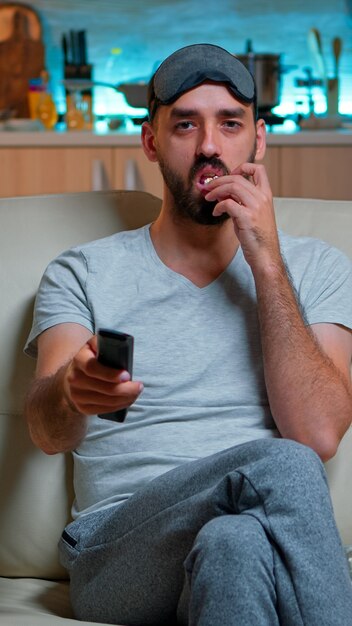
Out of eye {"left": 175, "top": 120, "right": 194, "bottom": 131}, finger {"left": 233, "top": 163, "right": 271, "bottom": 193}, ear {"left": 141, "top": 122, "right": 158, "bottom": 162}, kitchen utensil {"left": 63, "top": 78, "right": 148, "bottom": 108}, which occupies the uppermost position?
eye {"left": 175, "top": 120, "right": 194, "bottom": 131}

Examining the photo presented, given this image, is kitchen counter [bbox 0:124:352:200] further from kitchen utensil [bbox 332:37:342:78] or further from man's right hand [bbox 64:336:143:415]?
man's right hand [bbox 64:336:143:415]

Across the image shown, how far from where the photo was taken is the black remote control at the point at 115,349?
1.22 m

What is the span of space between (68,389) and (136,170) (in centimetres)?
252

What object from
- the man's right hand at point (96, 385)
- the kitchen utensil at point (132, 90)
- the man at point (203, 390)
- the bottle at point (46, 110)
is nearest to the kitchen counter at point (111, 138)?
the kitchen utensil at point (132, 90)

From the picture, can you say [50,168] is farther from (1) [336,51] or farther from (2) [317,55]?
(1) [336,51]

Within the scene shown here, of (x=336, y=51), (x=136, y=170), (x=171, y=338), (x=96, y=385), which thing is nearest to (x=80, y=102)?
(x=136, y=170)

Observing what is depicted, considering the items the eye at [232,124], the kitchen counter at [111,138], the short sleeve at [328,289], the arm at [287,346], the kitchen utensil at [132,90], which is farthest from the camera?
the kitchen utensil at [132,90]

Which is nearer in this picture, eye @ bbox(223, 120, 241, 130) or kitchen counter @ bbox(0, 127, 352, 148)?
eye @ bbox(223, 120, 241, 130)

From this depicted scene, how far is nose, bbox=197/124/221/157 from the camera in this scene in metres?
1.85

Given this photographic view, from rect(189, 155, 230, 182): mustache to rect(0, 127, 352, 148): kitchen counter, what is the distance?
199 centimetres

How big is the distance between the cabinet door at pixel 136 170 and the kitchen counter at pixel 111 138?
0.03 metres

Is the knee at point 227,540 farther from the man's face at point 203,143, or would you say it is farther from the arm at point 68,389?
Result: the man's face at point 203,143

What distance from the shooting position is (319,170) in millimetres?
3863

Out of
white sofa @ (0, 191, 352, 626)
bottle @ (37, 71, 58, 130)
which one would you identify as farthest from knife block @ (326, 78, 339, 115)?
white sofa @ (0, 191, 352, 626)
